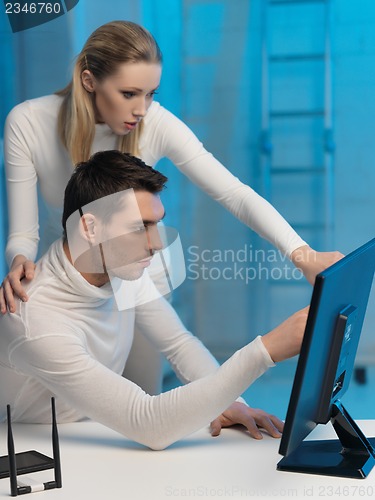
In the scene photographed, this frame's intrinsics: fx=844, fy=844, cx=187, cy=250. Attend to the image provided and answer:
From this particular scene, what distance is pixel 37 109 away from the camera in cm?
210

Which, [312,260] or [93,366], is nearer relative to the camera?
[93,366]

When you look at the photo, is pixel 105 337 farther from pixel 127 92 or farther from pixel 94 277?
pixel 127 92

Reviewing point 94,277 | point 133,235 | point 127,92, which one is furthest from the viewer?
→ point 127,92

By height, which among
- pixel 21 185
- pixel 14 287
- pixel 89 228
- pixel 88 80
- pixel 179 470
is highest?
pixel 88 80

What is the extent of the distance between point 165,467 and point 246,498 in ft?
0.67

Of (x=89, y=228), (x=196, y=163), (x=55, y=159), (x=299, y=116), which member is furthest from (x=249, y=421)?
(x=299, y=116)

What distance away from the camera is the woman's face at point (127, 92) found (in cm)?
198

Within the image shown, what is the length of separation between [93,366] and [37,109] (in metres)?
0.85

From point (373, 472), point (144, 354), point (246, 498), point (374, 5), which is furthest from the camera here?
point (374, 5)

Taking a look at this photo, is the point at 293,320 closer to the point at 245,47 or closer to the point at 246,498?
the point at 246,498

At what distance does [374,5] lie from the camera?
Answer: 351cm

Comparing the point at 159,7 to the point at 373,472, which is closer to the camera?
the point at 373,472

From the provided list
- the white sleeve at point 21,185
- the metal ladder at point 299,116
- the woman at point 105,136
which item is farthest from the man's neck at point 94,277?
the metal ladder at point 299,116

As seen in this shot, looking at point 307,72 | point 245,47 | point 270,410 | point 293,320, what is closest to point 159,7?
point 245,47
